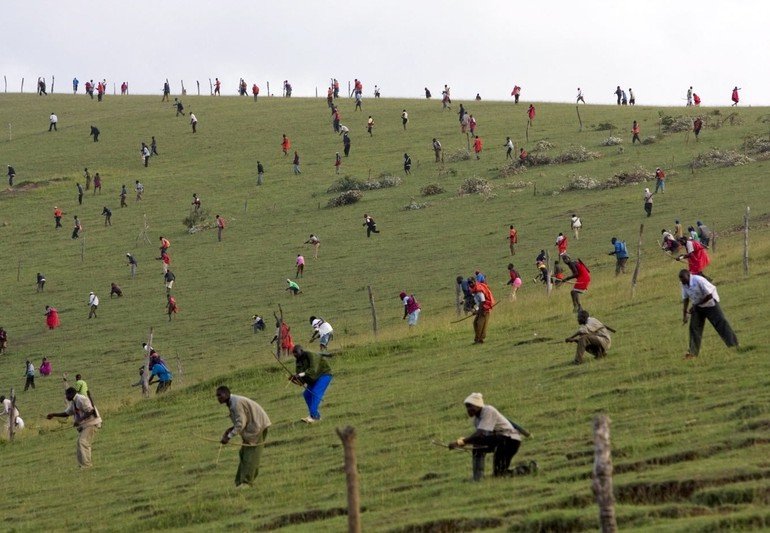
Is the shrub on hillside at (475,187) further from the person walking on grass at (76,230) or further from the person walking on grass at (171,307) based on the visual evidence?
the person walking on grass at (171,307)

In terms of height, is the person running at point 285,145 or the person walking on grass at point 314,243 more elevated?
the person running at point 285,145

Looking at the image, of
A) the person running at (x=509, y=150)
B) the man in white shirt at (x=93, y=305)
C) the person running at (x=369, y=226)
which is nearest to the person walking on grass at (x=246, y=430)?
the man in white shirt at (x=93, y=305)

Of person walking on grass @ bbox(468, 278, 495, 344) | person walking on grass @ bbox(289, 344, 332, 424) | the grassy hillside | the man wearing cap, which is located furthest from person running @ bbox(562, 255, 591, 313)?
the man wearing cap

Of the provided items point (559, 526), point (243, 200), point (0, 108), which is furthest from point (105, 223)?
point (559, 526)

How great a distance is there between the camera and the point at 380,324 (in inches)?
1711

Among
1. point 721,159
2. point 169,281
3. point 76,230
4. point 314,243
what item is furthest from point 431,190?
point 169,281

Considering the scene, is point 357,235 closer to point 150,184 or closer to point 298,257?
point 298,257

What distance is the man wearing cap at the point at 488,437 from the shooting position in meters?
16.5

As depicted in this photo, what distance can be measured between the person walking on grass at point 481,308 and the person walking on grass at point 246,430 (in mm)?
12588

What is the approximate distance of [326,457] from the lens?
69.2 ft

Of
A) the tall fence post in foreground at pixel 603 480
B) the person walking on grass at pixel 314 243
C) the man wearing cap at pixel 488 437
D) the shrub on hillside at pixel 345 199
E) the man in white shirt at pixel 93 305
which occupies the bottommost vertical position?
the man in white shirt at pixel 93 305

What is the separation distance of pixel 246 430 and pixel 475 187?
171 ft

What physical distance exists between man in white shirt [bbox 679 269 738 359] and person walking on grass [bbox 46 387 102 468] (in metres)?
10.9

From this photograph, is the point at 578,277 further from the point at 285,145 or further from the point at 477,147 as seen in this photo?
the point at 285,145
